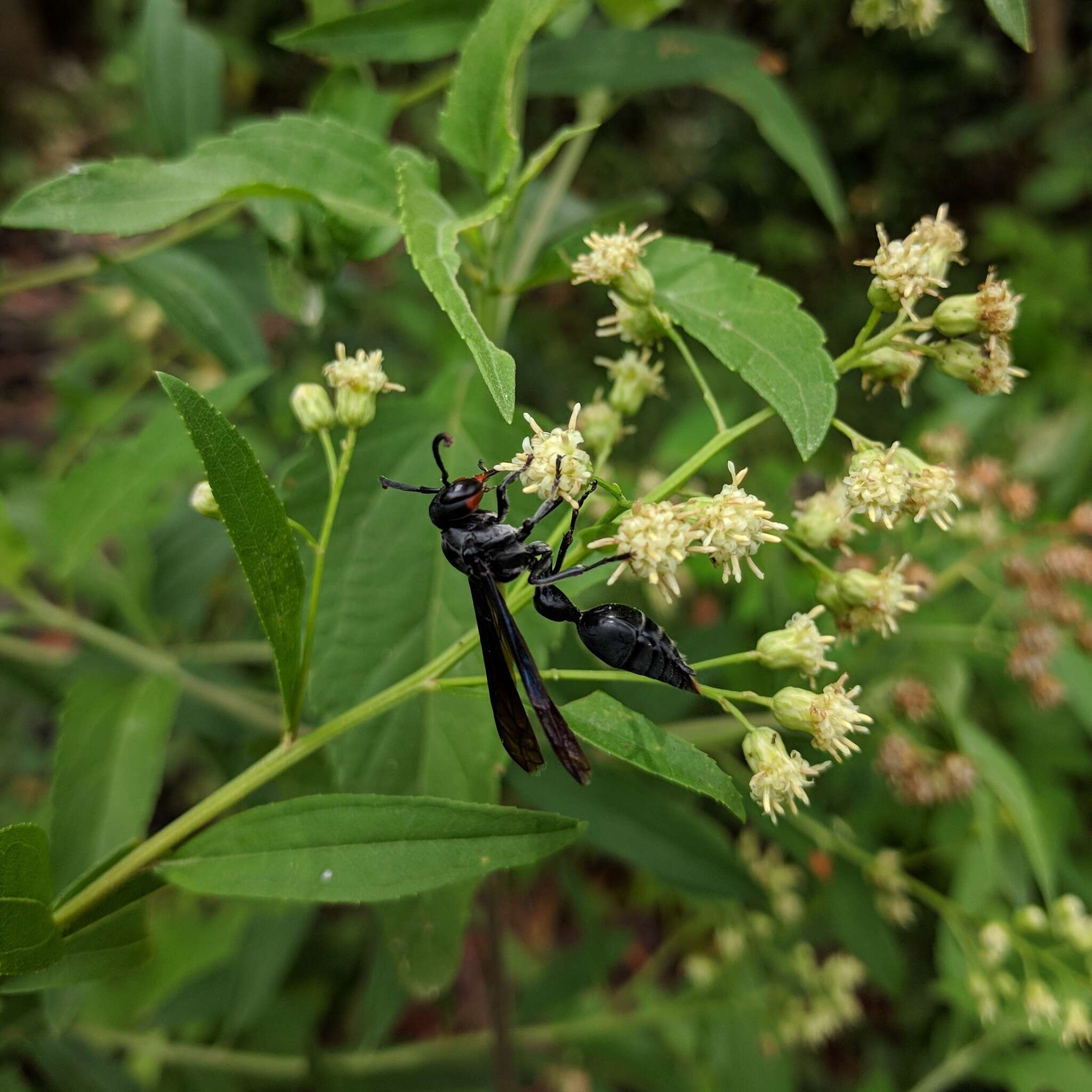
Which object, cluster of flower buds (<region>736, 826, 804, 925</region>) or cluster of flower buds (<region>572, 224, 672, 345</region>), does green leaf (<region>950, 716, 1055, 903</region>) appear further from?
cluster of flower buds (<region>572, 224, 672, 345</region>)

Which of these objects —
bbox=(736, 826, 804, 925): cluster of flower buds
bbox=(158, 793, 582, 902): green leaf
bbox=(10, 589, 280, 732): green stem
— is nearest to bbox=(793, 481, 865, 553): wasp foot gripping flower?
bbox=(158, 793, 582, 902): green leaf

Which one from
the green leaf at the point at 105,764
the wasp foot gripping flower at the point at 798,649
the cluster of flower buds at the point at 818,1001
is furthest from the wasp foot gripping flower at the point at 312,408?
the cluster of flower buds at the point at 818,1001

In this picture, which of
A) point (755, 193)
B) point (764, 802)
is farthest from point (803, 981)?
point (755, 193)

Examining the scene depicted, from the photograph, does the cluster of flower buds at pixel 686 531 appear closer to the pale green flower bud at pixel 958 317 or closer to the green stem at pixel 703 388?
the green stem at pixel 703 388

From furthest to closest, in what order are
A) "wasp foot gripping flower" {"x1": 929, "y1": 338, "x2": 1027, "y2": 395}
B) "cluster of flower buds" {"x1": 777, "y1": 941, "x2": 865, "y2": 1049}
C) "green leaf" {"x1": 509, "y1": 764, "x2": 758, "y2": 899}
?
1. "cluster of flower buds" {"x1": 777, "y1": 941, "x2": 865, "y2": 1049}
2. "green leaf" {"x1": 509, "y1": 764, "x2": 758, "y2": 899}
3. "wasp foot gripping flower" {"x1": 929, "y1": 338, "x2": 1027, "y2": 395}

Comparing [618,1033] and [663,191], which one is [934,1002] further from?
[663,191]

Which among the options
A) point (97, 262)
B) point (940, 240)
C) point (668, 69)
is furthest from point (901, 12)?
point (97, 262)

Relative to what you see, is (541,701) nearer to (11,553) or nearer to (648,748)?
(648,748)
